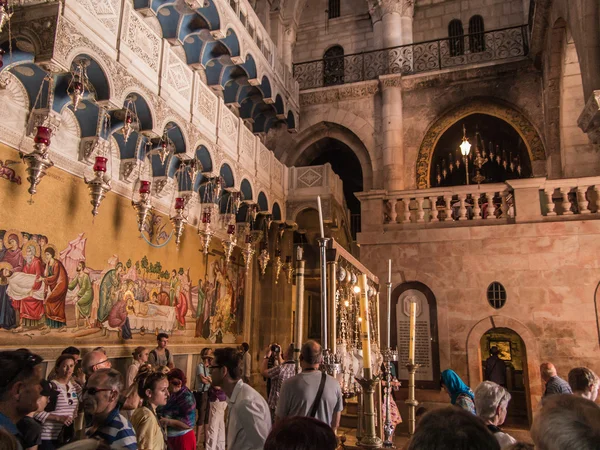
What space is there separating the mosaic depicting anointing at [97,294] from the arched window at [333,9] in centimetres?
1149

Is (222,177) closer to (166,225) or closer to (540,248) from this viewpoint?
(166,225)

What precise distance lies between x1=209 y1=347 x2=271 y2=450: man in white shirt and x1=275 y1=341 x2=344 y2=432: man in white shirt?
0.31m

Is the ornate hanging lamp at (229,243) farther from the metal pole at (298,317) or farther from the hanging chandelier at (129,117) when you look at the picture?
the metal pole at (298,317)

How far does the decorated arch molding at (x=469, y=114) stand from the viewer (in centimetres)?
1422

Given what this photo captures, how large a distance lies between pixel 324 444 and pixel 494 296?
9058 mm

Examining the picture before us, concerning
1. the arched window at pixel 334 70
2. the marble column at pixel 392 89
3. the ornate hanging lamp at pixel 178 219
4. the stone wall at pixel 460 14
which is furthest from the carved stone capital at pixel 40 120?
the stone wall at pixel 460 14

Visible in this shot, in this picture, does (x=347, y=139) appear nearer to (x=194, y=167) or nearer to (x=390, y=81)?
(x=390, y=81)

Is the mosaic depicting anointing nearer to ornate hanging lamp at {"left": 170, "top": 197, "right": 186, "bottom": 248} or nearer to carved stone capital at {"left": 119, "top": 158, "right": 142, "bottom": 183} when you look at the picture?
ornate hanging lamp at {"left": 170, "top": 197, "right": 186, "bottom": 248}

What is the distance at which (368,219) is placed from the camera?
10820 mm

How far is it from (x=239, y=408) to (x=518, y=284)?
817 centimetres

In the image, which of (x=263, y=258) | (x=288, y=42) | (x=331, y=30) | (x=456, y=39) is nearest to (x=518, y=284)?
(x=263, y=258)

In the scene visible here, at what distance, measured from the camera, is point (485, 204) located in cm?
1024

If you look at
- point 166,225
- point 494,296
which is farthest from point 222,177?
point 494,296

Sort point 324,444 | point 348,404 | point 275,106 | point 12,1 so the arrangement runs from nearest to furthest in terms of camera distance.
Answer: point 324,444
point 12,1
point 348,404
point 275,106
